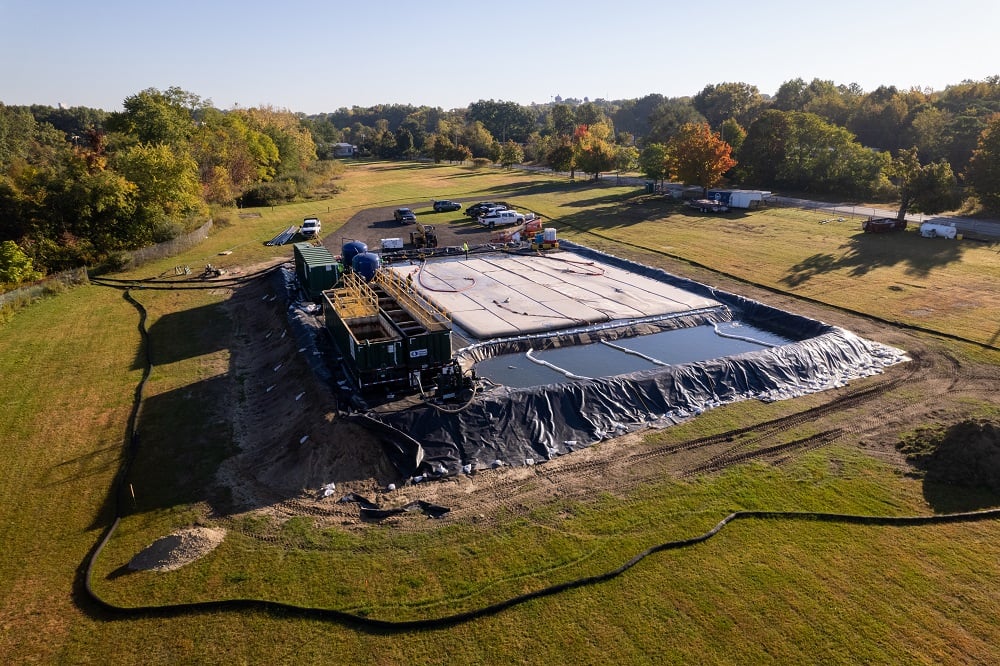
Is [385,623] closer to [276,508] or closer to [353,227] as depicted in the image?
[276,508]

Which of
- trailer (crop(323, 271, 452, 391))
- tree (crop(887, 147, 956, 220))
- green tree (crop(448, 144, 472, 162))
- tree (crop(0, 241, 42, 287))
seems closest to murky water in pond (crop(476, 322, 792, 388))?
trailer (crop(323, 271, 452, 391))

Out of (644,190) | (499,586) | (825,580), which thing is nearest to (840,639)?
(825,580)

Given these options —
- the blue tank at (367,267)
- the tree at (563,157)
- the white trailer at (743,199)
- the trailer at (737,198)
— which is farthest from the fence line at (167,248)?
the tree at (563,157)

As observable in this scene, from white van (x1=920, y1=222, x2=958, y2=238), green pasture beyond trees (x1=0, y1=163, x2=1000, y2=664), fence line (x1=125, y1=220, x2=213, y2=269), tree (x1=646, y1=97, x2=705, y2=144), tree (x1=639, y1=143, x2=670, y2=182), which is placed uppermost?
tree (x1=646, y1=97, x2=705, y2=144)

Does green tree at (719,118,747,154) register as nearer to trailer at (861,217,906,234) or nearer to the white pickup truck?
trailer at (861,217,906,234)

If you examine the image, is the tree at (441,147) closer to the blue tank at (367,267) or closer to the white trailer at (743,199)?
the white trailer at (743,199)
